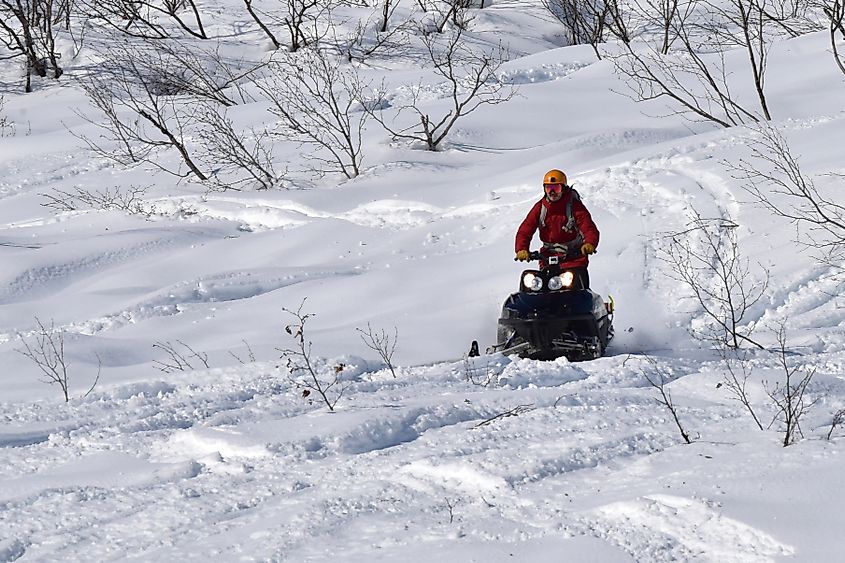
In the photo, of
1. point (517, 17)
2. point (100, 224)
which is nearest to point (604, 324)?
point (100, 224)

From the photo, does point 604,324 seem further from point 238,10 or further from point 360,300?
point 238,10

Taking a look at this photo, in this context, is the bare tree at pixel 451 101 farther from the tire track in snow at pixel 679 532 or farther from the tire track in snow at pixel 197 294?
the tire track in snow at pixel 679 532

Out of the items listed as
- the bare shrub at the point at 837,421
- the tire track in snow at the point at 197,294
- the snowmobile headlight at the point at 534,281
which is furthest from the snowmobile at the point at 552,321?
the tire track in snow at the point at 197,294

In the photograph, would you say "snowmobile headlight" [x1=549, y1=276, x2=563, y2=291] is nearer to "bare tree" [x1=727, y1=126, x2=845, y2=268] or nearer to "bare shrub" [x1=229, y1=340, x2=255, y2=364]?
"bare tree" [x1=727, y1=126, x2=845, y2=268]

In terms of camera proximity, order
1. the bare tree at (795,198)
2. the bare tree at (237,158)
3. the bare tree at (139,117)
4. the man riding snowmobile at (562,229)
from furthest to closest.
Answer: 1. the bare tree at (139,117)
2. the bare tree at (237,158)
3. the bare tree at (795,198)
4. the man riding snowmobile at (562,229)

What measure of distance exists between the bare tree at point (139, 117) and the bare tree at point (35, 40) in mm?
1348

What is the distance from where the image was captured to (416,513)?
391cm

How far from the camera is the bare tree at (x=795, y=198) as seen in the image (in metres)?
8.95

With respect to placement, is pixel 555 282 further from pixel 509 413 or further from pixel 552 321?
pixel 509 413

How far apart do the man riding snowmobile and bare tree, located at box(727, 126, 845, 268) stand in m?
1.81

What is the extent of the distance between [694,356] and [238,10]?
21317 mm

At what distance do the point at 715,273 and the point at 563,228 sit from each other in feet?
7.32

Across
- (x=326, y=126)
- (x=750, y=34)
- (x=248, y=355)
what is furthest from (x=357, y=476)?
(x=750, y=34)

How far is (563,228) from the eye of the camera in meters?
8.16
